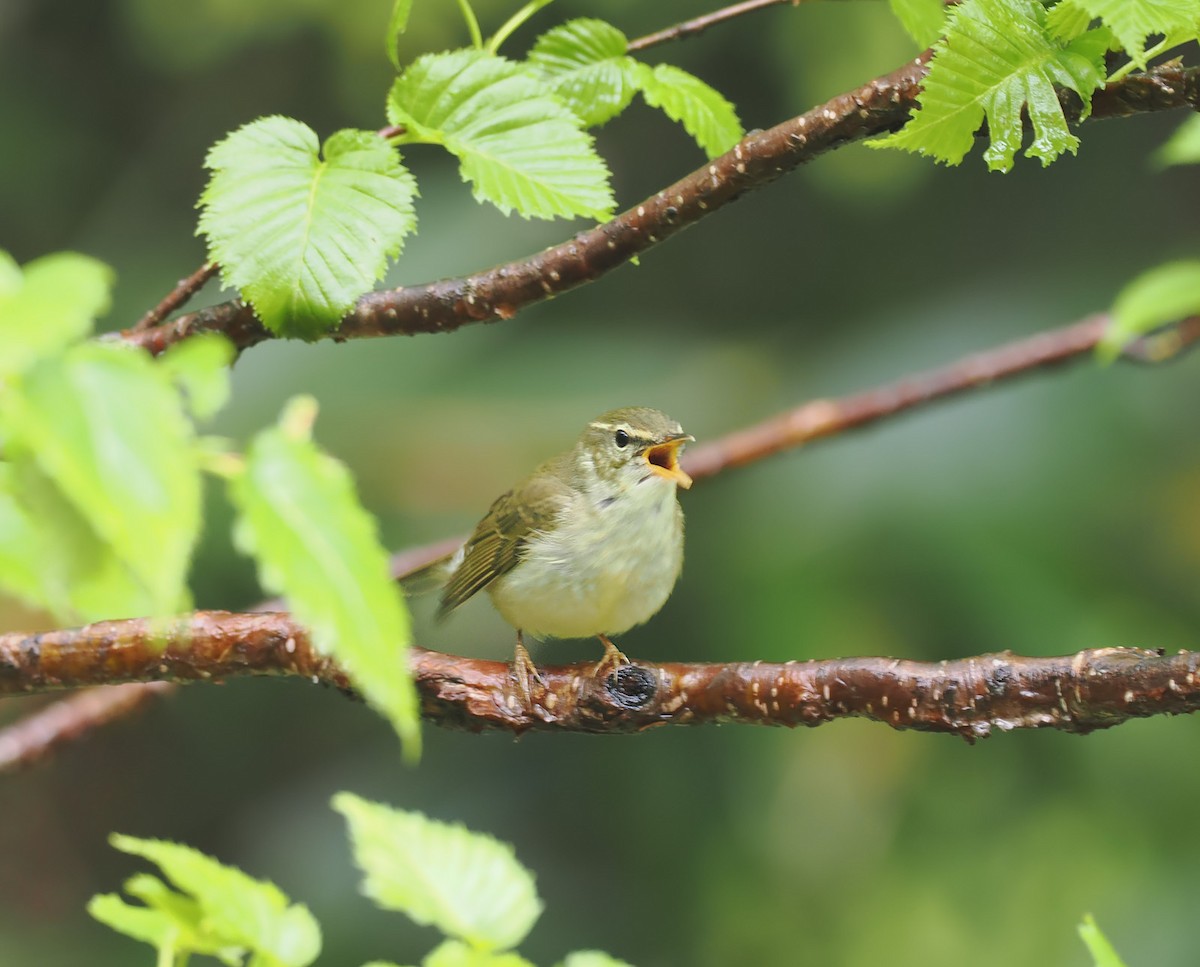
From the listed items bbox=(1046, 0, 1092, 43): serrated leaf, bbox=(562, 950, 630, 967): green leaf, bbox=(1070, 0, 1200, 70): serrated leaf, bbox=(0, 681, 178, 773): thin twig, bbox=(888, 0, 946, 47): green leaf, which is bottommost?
bbox=(562, 950, 630, 967): green leaf

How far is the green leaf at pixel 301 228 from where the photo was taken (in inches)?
49.8

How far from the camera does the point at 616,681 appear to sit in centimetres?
150

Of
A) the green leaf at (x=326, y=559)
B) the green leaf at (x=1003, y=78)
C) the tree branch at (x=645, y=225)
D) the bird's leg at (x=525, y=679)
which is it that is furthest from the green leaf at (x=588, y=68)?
the green leaf at (x=326, y=559)

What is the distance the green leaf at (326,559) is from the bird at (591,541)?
1.47 m

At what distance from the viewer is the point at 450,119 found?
4.43 ft

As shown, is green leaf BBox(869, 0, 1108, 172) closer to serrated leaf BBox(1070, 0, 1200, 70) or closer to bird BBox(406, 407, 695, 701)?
serrated leaf BBox(1070, 0, 1200, 70)

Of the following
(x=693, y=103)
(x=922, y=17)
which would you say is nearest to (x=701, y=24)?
(x=693, y=103)

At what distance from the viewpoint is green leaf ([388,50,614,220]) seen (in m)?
1.33

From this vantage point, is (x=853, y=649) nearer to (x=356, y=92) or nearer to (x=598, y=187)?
(x=598, y=187)

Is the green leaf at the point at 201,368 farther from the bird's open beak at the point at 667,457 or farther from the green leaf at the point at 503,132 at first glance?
the bird's open beak at the point at 667,457

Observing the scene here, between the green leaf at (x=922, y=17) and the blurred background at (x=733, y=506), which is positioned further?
the blurred background at (x=733, y=506)

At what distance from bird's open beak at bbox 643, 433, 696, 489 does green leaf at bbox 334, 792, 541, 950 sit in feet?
4.56

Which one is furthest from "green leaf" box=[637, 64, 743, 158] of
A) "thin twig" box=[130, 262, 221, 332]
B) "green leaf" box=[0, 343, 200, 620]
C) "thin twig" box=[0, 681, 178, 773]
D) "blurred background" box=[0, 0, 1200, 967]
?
"blurred background" box=[0, 0, 1200, 967]

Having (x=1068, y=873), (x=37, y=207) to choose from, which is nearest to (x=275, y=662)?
(x=1068, y=873)
